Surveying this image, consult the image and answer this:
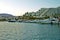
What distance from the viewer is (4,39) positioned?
68.2 feet

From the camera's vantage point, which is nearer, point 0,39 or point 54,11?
point 0,39

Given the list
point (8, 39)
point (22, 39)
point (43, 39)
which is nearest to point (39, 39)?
point (43, 39)

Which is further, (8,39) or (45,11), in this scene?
(45,11)

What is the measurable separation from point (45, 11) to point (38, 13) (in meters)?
5.94

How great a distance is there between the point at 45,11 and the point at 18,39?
125413mm

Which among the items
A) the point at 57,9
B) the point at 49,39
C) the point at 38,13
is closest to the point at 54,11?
the point at 57,9

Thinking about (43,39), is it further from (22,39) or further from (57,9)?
(57,9)

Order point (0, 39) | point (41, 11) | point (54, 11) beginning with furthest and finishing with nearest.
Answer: point (41, 11)
point (54, 11)
point (0, 39)

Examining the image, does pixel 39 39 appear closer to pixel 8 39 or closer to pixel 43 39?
pixel 43 39

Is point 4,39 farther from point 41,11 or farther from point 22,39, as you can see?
point 41,11

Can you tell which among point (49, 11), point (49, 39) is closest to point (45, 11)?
point (49, 11)

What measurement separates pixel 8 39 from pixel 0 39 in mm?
811

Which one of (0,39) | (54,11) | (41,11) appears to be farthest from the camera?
(41,11)

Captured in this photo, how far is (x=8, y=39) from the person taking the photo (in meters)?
20.8
